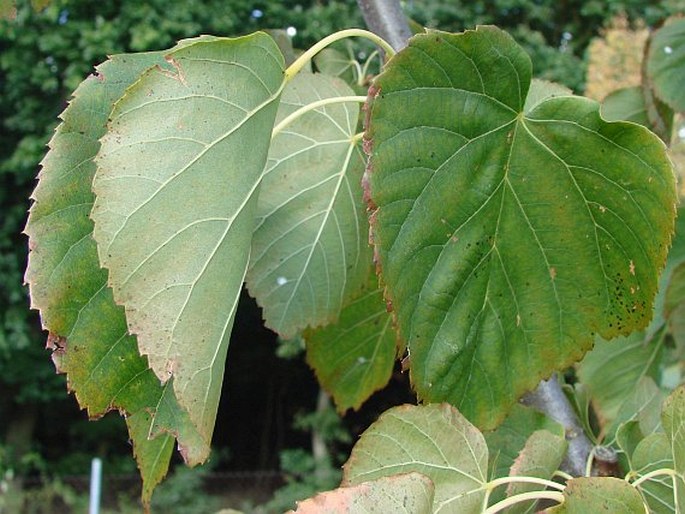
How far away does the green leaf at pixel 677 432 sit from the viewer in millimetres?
422

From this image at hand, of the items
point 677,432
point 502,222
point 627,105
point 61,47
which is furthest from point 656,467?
point 61,47

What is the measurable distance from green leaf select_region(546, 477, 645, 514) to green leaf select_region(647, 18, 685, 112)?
58 cm

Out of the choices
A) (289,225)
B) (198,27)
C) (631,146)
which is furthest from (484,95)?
(198,27)

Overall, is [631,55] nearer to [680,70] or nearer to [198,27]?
[198,27]

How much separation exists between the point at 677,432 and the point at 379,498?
17 cm

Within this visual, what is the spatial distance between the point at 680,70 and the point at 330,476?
6.58 metres

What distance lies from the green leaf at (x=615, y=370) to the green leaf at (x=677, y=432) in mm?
438

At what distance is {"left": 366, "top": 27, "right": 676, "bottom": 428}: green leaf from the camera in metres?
0.44

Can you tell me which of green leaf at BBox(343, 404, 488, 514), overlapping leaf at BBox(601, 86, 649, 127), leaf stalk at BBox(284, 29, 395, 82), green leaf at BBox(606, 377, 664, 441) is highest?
leaf stalk at BBox(284, 29, 395, 82)

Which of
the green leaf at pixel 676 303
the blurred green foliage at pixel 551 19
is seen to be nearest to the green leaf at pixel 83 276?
the green leaf at pixel 676 303

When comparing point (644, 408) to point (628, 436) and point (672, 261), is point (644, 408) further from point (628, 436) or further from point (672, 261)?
point (672, 261)

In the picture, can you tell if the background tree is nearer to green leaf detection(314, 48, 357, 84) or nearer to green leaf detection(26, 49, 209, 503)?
green leaf detection(314, 48, 357, 84)

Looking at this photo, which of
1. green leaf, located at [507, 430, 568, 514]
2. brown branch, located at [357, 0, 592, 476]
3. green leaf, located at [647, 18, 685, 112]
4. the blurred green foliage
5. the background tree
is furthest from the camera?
the blurred green foliage

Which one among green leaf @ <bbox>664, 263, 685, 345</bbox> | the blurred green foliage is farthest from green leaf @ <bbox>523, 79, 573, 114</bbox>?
the blurred green foliage
